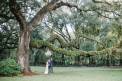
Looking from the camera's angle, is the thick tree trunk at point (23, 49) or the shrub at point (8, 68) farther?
the thick tree trunk at point (23, 49)

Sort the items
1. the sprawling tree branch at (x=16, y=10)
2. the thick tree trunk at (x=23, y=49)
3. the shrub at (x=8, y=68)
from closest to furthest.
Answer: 1. the shrub at (x=8, y=68)
2. the sprawling tree branch at (x=16, y=10)
3. the thick tree trunk at (x=23, y=49)

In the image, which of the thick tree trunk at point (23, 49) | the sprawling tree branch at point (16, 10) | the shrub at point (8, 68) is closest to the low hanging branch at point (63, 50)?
the thick tree trunk at point (23, 49)

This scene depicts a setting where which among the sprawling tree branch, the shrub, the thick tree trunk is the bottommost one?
the shrub

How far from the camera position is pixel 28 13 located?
35.1m

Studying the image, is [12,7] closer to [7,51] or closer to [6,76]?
Result: [6,76]

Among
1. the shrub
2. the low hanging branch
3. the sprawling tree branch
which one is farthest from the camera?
the low hanging branch

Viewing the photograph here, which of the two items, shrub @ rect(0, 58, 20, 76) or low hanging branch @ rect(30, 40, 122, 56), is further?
low hanging branch @ rect(30, 40, 122, 56)

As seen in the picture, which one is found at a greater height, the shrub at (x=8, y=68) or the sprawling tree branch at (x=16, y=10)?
→ the sprawling tree branch at (x=16, y=10)

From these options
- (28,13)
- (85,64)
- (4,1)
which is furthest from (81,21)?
(4,1)

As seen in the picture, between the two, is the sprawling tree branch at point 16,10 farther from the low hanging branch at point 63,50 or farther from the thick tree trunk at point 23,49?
the low hanging branch at point 63,50

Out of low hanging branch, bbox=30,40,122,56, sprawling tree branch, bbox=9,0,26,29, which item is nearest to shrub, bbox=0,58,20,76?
sprawling tree branch, bbox=9,0,26,29

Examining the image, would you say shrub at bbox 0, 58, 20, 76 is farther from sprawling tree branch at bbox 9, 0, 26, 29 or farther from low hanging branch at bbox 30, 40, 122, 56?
low hanging branch at bbox 30, 40, 122, 56

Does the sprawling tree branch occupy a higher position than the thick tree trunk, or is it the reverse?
the sprawling tree branch

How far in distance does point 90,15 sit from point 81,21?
346 inches
